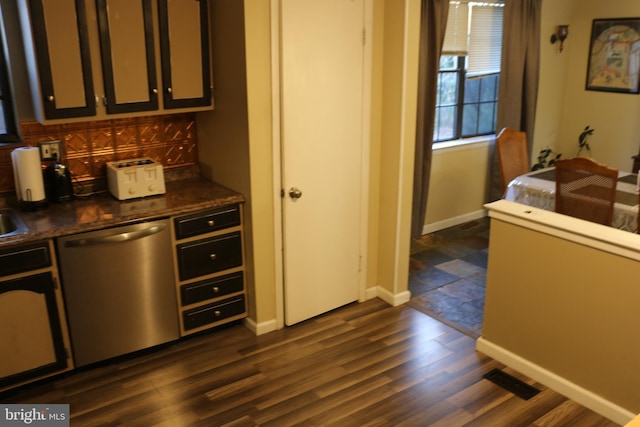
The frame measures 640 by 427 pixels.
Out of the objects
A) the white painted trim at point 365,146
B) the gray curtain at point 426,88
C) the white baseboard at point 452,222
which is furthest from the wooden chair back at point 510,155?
the white painted trim at point 365,146

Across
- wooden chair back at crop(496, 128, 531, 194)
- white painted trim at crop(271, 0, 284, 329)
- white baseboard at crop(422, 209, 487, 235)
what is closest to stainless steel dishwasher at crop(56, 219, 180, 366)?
white painted trim at crop(271, 0, 284, 329)

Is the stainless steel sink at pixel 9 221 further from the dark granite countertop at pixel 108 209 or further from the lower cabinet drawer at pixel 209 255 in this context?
the lower cabinet drawer at pixel 209 255

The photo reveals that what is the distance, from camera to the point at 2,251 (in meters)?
2.70

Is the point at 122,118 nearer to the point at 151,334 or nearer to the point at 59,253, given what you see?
the point at 59,253

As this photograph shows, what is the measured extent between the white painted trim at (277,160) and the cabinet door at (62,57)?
0.98 m

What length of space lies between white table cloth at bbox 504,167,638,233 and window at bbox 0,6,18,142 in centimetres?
327

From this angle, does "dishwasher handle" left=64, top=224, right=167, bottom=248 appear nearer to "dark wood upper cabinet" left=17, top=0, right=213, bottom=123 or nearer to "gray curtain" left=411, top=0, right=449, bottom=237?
"dark wood upper cabinet" left=17, top=0, right=213, bottom=123

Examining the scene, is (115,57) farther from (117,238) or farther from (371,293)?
(371,293)

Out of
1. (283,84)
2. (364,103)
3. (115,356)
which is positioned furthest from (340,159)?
(115,356)

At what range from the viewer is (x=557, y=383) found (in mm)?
2979

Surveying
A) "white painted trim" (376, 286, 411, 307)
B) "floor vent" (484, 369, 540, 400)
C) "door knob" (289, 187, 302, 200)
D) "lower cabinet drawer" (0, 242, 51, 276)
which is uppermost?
"door knob" (289, 187, 302, 200)

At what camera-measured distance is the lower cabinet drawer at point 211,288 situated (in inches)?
132

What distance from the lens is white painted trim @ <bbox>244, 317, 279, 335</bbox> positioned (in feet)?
11.7

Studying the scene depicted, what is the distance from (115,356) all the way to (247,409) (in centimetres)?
88
